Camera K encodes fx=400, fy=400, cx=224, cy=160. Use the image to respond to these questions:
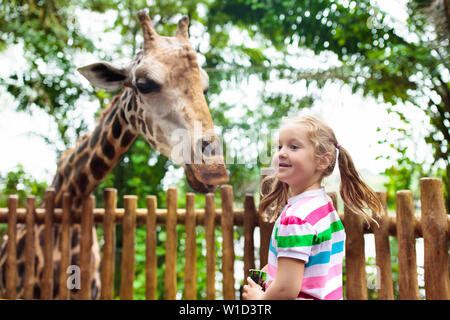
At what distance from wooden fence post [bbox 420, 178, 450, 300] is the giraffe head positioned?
587 mm

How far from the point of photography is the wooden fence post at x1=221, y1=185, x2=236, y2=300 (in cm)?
157

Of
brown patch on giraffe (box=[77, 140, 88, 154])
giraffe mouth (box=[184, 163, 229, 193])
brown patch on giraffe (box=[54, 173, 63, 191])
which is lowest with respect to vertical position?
giraffe mouth (box=[184, 163, 229, 193])

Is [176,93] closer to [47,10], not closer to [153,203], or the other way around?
[153,203]

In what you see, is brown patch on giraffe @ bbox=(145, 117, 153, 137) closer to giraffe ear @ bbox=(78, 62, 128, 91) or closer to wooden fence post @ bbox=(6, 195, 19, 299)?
giraffe ear @ bbox=(78, 62, 128, 91)

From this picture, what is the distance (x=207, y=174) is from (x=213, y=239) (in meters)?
0.55

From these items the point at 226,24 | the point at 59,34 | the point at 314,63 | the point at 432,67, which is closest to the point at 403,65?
the point at 432,67

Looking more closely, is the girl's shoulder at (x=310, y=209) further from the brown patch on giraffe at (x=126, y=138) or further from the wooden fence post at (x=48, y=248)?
the wooden fence post at (x=48, y=248)

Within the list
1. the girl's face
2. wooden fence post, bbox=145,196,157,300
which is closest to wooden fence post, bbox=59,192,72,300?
wooden fence post, bbox=145,196,157,300

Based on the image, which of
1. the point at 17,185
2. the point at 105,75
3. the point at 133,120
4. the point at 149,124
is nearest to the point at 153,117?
the point at 149,124

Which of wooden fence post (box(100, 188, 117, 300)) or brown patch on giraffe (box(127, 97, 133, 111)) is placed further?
wooden fence post (box(100, 188, 117, 300))

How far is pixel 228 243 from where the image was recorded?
157cm

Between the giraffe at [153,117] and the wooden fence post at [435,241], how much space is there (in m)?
0.59

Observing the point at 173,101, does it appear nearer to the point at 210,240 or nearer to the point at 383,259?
the point at 210,240

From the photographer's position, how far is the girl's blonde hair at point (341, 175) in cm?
72
